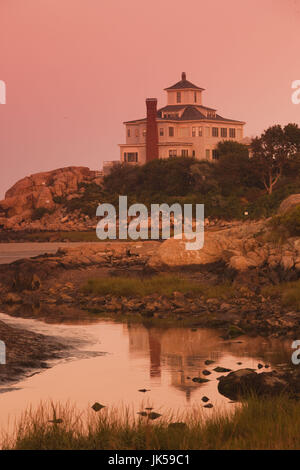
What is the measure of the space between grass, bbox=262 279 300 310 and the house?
64.9 m

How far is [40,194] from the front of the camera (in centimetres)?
9825

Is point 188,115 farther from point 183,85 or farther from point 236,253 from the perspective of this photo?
point 236,253

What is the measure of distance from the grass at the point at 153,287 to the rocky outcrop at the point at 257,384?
1276 centimetres

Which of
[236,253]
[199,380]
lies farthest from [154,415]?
[236,253]

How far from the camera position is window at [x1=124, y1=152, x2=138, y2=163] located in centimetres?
9769

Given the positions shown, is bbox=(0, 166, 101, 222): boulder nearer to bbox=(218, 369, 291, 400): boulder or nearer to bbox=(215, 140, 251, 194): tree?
bbox=(215, 140, 251, 194): tree

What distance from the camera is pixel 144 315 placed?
27.7 meters

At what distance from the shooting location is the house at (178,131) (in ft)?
309

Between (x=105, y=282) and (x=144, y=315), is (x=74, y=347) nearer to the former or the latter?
(x=144, y=315)

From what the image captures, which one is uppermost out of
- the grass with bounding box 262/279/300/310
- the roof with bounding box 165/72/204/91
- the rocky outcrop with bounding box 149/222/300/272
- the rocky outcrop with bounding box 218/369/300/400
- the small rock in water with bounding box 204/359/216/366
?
the roof with bounding box 165/72/204/91

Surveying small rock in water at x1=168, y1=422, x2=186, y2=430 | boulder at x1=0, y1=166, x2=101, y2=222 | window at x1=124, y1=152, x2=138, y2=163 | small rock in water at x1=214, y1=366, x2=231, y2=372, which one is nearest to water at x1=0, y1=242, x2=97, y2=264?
boulder at x1=0, y1=166, x2=101, y2=222

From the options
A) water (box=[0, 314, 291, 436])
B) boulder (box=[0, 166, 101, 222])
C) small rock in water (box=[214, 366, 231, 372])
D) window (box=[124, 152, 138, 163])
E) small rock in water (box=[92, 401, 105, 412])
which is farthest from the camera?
window (box=[124, 152, 138, 163])

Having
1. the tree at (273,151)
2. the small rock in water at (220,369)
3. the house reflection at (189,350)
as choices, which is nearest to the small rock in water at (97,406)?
the house reflection at (189,350)

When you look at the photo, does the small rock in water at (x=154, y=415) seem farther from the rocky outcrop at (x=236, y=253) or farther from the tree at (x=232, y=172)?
the tree at (x=232, y=172)
